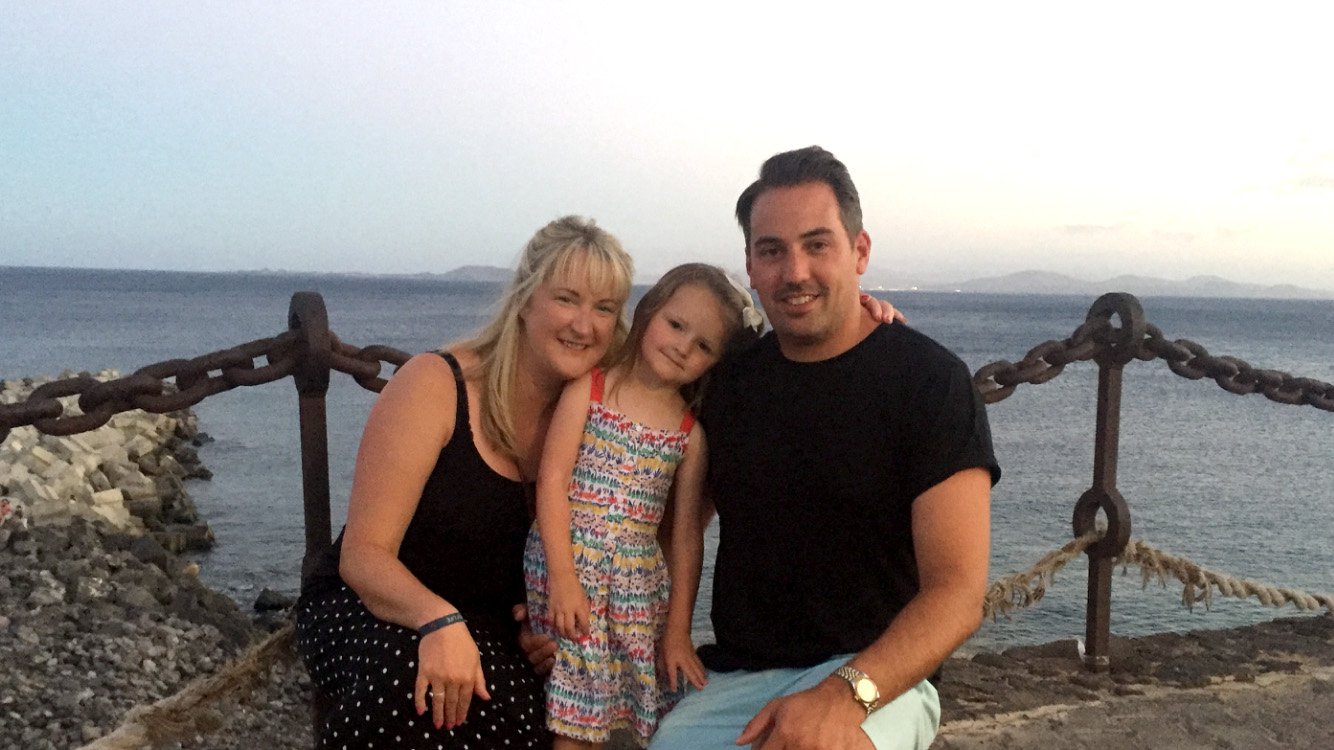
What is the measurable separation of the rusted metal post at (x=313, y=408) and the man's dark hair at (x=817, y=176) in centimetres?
130

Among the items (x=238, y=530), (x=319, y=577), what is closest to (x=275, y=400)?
(x=238, y=530)

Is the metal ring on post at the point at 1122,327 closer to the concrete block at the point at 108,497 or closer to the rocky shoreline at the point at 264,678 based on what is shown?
the rocky shoreline at the point at 264,678

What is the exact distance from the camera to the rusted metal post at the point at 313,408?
118 inches

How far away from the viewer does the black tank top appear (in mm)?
2818

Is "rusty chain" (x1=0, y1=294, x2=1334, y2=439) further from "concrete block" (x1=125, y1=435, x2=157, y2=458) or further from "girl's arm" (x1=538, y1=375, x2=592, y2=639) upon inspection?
"concrete block" (x1=125, y1=435, x2=157, y2=458)

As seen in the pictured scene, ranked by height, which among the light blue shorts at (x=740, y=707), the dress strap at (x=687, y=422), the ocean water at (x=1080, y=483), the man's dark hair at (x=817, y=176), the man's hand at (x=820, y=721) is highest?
the man's dark hair at (x=817, y=176)

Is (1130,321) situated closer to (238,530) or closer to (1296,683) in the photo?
(1296,683)

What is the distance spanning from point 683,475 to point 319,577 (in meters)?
1.07

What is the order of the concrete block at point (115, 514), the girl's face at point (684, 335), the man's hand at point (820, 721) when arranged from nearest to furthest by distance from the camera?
the man's hand at point (820, 721), the girl's face at point (684, 335), the concrete block at point (115, 514)

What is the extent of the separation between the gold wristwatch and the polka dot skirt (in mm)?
865

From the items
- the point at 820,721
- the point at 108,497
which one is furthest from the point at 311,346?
the point at 108,497

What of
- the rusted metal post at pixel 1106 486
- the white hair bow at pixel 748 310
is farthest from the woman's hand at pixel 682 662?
the rusted metal post at pixel 1106 486

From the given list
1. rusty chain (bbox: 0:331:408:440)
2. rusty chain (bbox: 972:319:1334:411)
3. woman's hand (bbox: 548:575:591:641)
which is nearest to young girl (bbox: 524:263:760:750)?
woman's hand (bbox: 548:575:591:641)

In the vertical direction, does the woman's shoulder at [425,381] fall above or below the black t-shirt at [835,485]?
above
